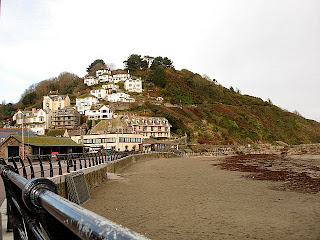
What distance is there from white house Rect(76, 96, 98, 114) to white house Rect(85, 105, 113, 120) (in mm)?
5716

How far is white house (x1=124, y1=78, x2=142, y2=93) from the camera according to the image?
110m

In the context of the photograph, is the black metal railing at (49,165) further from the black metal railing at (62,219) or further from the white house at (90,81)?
the white house at (90,81)

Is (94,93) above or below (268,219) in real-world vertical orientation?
above

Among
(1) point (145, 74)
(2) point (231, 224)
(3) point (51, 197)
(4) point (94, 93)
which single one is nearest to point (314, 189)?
(2) point (231, 224)

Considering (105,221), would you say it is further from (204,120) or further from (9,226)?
(204,120)

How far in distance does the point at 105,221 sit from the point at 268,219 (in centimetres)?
1033

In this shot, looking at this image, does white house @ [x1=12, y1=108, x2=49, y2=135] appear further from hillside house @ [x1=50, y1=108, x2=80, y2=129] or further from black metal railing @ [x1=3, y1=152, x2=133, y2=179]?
black metal railing @ [x1=3, y1=152, x2=133, y2=179]

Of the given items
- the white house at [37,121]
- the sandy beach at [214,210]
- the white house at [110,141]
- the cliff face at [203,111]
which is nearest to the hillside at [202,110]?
the cliff face at [203,111]

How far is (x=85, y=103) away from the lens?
93188 mm

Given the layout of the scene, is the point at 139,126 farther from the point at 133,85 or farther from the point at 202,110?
the point at 133,85

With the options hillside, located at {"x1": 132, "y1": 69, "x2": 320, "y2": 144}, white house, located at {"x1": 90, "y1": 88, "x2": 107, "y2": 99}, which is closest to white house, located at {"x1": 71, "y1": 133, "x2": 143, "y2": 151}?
hillside, located at {"x1": 132, "y1": 69, "x2": 320, "y2": 144}

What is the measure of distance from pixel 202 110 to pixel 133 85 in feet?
91.5

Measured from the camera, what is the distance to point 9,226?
4.44 metres

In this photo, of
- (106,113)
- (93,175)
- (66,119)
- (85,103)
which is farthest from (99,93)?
(93,175)
